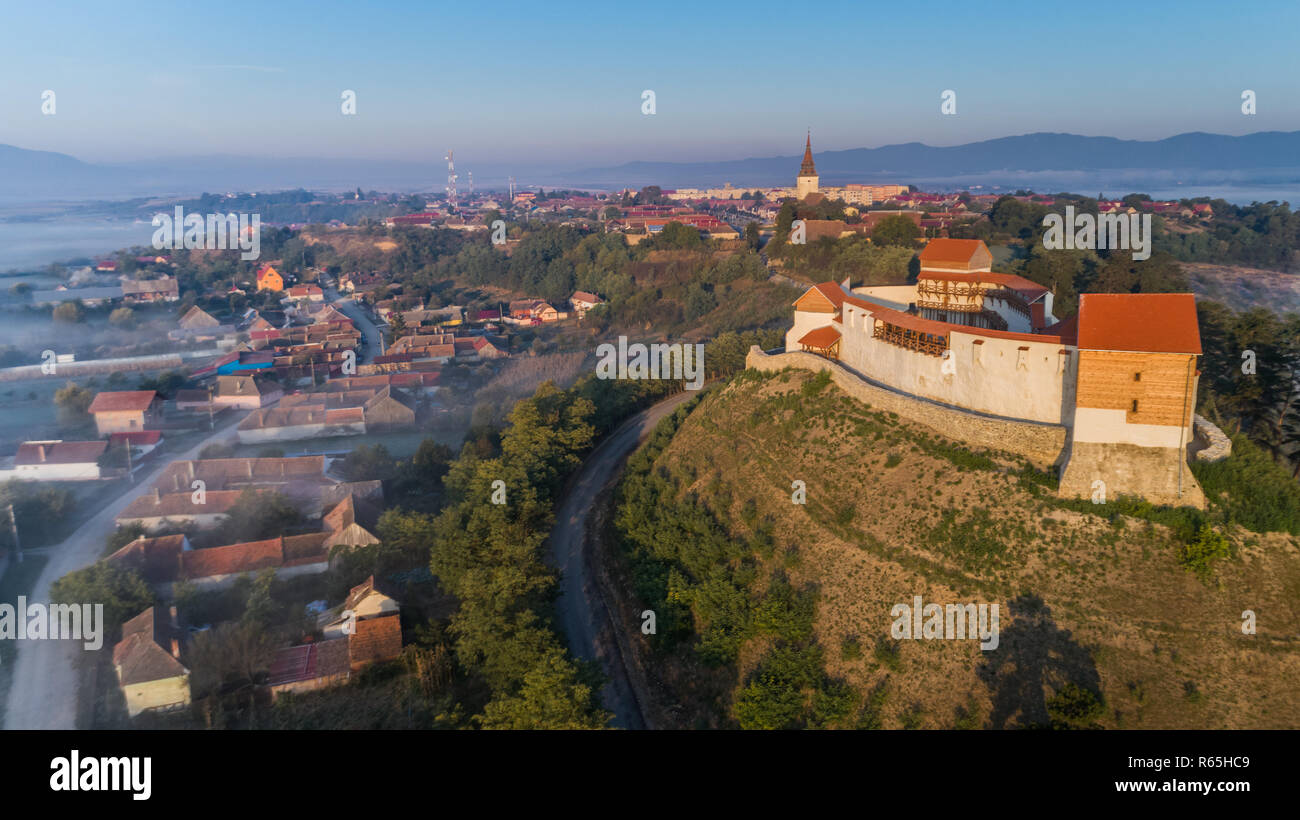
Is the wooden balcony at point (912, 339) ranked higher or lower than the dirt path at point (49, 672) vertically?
higher

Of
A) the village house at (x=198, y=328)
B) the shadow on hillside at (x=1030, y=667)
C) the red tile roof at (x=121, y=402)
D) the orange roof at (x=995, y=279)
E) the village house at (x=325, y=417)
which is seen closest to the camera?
the shadow on hillside at (x=1030, y=667)

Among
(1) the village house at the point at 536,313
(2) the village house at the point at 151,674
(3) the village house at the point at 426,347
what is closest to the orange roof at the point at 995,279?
(2) the village house at the point at 151,674

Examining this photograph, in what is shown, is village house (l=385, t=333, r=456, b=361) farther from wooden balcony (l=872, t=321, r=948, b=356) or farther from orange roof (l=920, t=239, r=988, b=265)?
wooden balcony (l=872, t=321, r=948, b=356)

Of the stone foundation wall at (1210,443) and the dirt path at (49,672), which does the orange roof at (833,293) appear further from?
the dirt path at (49,672)

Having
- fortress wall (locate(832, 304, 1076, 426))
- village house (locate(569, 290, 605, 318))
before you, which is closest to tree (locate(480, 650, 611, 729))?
fortress wall (locate(832, 304, 1076, 426))

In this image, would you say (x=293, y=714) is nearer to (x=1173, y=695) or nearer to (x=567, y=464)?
(x=567, y=464)

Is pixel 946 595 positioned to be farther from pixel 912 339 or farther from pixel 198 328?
pixel 198 328
